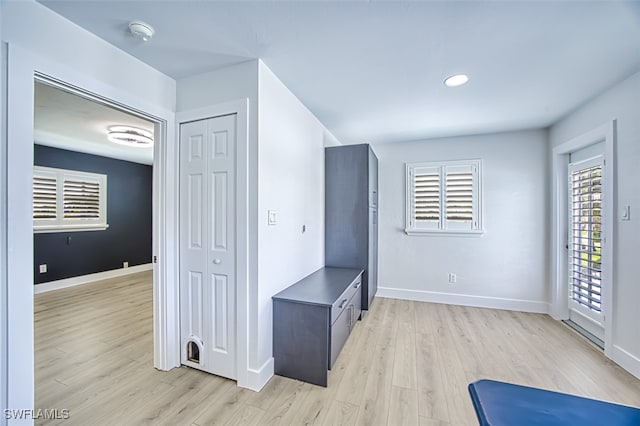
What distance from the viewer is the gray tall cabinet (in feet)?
10.7

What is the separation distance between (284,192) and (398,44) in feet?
4.62

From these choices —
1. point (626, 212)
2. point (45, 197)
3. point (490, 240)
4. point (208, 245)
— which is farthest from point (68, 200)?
point (626, 212)

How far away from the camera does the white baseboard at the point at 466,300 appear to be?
346 cm

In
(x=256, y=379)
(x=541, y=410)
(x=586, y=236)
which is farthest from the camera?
(x=586, y=236)

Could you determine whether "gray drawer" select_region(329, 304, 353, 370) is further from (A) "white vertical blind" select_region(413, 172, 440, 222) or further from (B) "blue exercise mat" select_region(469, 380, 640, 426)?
(A) "white vertical blind" select_region(413, 172, 440, 222)

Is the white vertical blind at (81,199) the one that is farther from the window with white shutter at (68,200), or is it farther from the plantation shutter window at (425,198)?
the plantation shutter window at (425,198)

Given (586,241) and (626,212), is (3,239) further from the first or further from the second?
(586,241)

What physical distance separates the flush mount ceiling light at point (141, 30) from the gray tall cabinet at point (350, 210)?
2160mm

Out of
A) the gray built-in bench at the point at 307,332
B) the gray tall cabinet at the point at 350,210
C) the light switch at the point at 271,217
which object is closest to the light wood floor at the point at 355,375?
the gray built-in bench at the point at 307,332

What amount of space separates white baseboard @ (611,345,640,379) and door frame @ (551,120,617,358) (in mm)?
51

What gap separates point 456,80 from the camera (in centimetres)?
219

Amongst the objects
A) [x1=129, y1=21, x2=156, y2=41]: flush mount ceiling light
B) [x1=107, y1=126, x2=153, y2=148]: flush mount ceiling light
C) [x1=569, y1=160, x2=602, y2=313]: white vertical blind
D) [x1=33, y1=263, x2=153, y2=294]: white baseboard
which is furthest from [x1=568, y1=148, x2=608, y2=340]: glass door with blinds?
[x1=33, y1=263, x2=153, y2=294]: white baseboard

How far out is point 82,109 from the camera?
2846 mm

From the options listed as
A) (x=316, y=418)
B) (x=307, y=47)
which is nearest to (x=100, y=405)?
(x=316, y=418)
